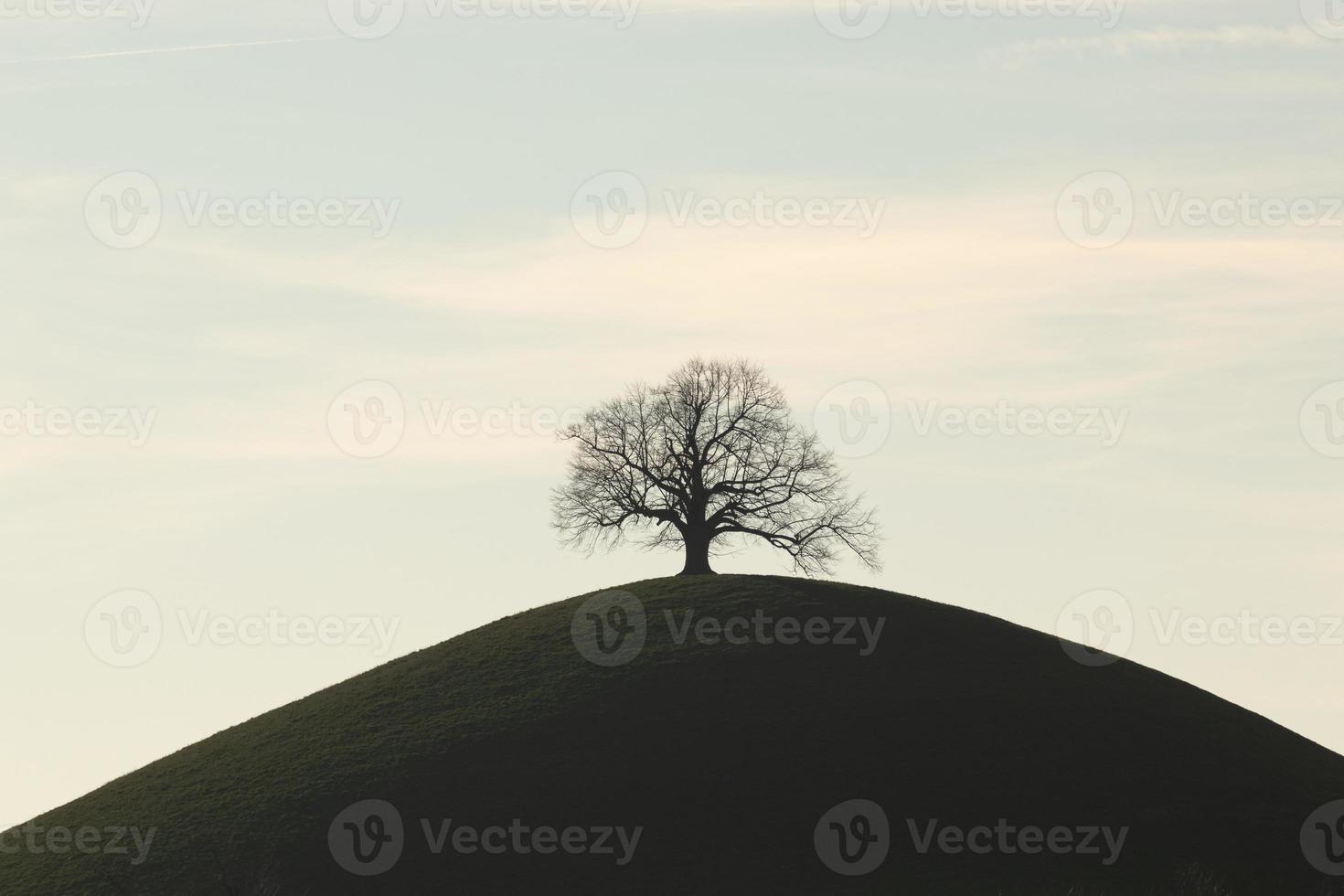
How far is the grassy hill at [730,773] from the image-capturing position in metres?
45.4

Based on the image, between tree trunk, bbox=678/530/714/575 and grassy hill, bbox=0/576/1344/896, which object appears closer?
grassy hill, bbox=0/576/1344/896

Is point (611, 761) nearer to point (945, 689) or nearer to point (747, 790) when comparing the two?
point (747, 790)

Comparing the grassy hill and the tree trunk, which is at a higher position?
the tree trunk

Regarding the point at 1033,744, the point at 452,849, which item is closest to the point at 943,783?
the point at 1033,744

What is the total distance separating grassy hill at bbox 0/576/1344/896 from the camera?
149 ft

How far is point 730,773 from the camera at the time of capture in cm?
5009

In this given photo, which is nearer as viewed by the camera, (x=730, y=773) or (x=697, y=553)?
(x=730, y=773)

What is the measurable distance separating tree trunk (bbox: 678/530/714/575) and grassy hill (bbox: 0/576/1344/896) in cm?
147

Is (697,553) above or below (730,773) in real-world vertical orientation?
above

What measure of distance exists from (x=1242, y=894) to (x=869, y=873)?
11.1 metres

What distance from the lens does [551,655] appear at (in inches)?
2371

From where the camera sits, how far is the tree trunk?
64.3 m

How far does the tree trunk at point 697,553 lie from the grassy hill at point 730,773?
1471 millimetres

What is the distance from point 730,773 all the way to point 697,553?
1592 centimetres
